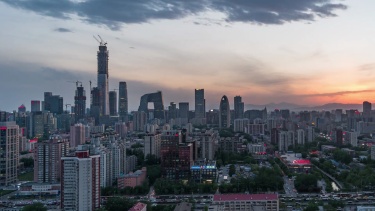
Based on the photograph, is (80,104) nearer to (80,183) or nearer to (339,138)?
(339,138)

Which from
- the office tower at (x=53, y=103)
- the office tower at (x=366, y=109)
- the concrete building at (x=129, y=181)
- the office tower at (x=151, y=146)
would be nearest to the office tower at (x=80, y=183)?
the concrete building at (x=129, y=181)

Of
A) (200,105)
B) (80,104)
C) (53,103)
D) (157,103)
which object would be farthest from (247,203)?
(200,105)

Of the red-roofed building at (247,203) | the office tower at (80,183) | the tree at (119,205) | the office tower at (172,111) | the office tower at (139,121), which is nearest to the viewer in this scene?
the red-roofed building at (247,203)

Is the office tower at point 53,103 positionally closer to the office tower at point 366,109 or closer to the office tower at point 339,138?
the office tower at point 339,138

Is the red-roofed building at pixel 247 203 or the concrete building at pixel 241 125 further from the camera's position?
the concrete building at pixel 241 125

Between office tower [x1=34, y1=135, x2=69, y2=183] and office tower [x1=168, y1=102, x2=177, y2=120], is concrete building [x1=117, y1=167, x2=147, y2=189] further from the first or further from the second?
office tower [x1=168, y1=102, x2=177, y2=120]

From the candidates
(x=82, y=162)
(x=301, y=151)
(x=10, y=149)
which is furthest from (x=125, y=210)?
(x=301, y=151)

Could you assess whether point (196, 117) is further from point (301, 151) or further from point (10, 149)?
point (10, 149)
